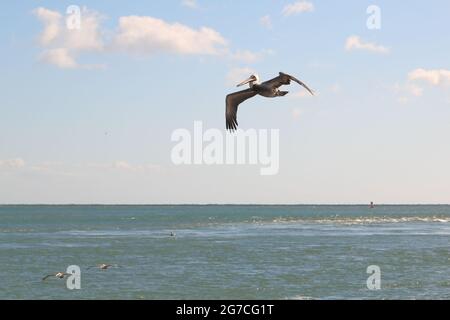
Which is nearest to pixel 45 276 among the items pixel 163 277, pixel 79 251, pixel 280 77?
pixel 163 277

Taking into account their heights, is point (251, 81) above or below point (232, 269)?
above

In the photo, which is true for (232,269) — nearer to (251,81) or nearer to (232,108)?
(232,108)

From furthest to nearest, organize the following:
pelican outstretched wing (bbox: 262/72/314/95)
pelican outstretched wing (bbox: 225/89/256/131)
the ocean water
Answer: the ocean water, pelican outstretched wing (bbox: 225/89/256/131), pelican outstretched wing (bbox: 262/72/314/95)

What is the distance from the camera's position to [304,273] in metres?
42.7

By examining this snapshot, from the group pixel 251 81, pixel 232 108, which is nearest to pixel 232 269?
pixel 232 108

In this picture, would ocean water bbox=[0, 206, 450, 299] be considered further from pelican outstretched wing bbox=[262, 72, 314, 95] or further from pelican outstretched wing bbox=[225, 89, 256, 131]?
pelican outstretched wing bbox=[262, 72, 314, 95]

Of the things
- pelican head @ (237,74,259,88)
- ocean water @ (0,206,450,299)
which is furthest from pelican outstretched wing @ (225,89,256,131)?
ocean water @ (0,206,450,299)

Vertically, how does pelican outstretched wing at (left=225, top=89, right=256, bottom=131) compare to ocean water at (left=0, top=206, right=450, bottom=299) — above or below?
above

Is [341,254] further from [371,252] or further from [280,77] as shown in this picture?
[280,77]

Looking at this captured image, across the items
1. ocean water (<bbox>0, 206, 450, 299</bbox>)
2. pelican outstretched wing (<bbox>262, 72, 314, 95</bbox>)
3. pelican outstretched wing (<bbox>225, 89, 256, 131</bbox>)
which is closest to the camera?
pelican outstretched wing (<bbox>262, 72, 314, 95</bbox>)
